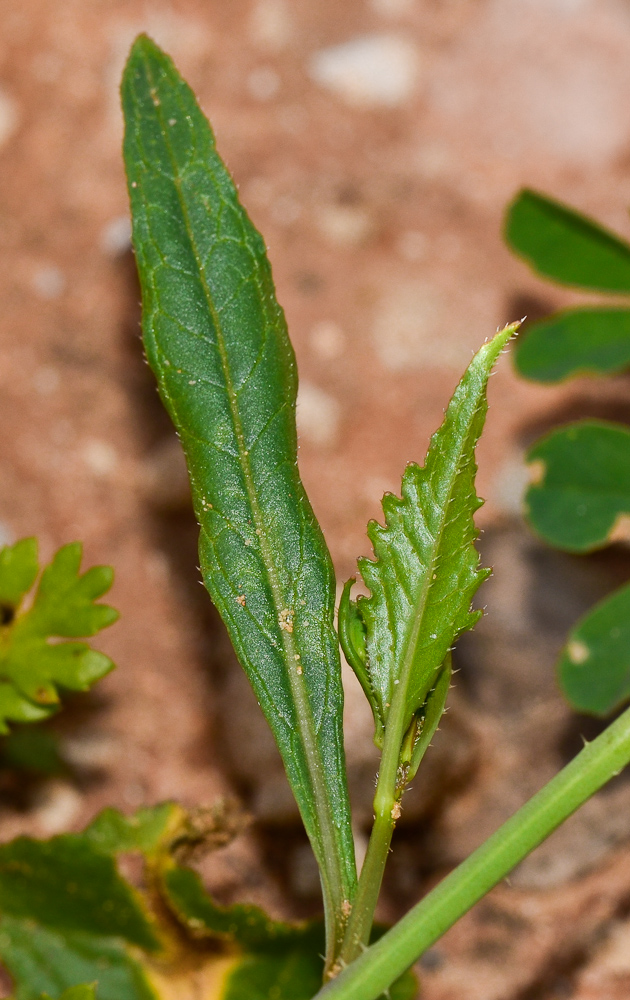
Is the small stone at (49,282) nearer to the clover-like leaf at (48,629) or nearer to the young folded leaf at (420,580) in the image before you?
the clover-like leaf at (48,629)

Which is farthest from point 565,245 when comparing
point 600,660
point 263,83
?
point 263,83

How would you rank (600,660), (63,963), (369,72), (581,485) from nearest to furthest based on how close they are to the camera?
(63,963)
(600,660)
(581,485)
(369,72)

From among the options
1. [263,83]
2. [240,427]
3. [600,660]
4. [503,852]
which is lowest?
[503,852]

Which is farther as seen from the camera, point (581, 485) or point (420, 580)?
point (581, 485)


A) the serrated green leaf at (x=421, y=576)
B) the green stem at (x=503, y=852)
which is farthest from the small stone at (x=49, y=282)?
the green stem at (x=503, y=852)

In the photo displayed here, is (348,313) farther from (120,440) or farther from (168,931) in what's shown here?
(168,931)

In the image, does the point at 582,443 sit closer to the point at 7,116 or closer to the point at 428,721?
the point at 428,721

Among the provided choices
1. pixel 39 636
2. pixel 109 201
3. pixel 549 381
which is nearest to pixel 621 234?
pixel 549 381
